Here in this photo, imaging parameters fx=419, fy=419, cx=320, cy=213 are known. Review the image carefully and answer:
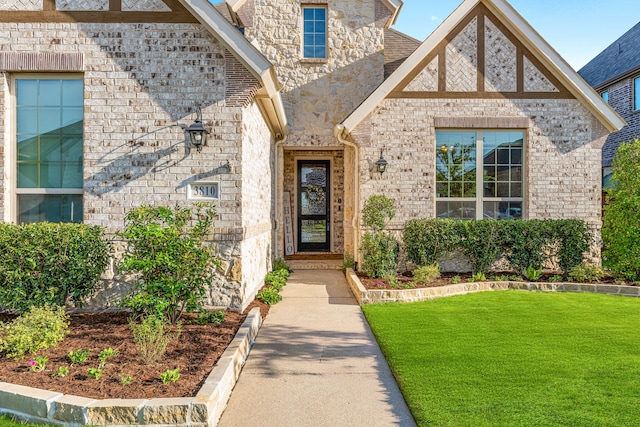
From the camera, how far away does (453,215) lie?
9.96 meters

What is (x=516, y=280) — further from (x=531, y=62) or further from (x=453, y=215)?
(x=531, y=62)

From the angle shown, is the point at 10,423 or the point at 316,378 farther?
the point at 316,378

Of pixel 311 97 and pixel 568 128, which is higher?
pixel 311 97

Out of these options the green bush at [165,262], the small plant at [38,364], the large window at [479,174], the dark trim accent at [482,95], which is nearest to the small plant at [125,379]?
the small plant at [38,364]

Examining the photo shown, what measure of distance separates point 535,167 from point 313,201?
6.30 m

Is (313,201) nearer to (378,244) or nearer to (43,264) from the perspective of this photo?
(378,244)

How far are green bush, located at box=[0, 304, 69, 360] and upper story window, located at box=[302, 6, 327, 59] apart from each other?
9357mm

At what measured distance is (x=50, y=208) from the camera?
6.53 m

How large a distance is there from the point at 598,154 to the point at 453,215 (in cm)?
361

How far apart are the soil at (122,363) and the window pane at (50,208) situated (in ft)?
5.66

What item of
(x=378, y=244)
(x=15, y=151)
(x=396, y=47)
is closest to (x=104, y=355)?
(x=15, y=151)

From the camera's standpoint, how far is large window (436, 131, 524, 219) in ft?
32.4

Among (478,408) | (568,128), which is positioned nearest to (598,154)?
(568,128)

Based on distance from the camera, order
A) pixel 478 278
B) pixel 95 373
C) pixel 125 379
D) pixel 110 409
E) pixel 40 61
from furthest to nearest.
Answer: pixel 478 278 → pixel 40 61 → pixel 95 373 → pixel 125 379 → pixel 110 409
